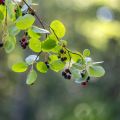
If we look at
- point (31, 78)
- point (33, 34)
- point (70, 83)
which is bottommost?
point (70, 83)

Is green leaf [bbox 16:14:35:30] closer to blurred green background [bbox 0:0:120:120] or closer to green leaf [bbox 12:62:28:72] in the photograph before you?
green leaf [bbox 12:62:28:72]

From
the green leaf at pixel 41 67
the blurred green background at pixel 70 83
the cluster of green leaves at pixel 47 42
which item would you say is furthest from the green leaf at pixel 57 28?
the blurred green background at pixel 70 83

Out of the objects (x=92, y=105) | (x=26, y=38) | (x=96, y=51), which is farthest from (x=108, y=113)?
(x=26, y=38)

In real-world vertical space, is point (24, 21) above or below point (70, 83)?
above

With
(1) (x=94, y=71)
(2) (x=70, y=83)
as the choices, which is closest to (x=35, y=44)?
(1) (x=94, y=71)

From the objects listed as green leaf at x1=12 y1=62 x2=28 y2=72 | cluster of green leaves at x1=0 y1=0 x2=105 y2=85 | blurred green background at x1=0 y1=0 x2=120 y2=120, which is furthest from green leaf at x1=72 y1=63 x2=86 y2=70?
blurred green background at x1=0 y1=0 x2=120 y2=120

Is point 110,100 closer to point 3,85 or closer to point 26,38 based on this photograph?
point 3,85

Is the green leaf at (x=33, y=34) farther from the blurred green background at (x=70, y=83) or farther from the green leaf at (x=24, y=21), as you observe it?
the blurred green background at (x=70, y=83)

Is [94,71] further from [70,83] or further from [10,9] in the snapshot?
[70,83]
